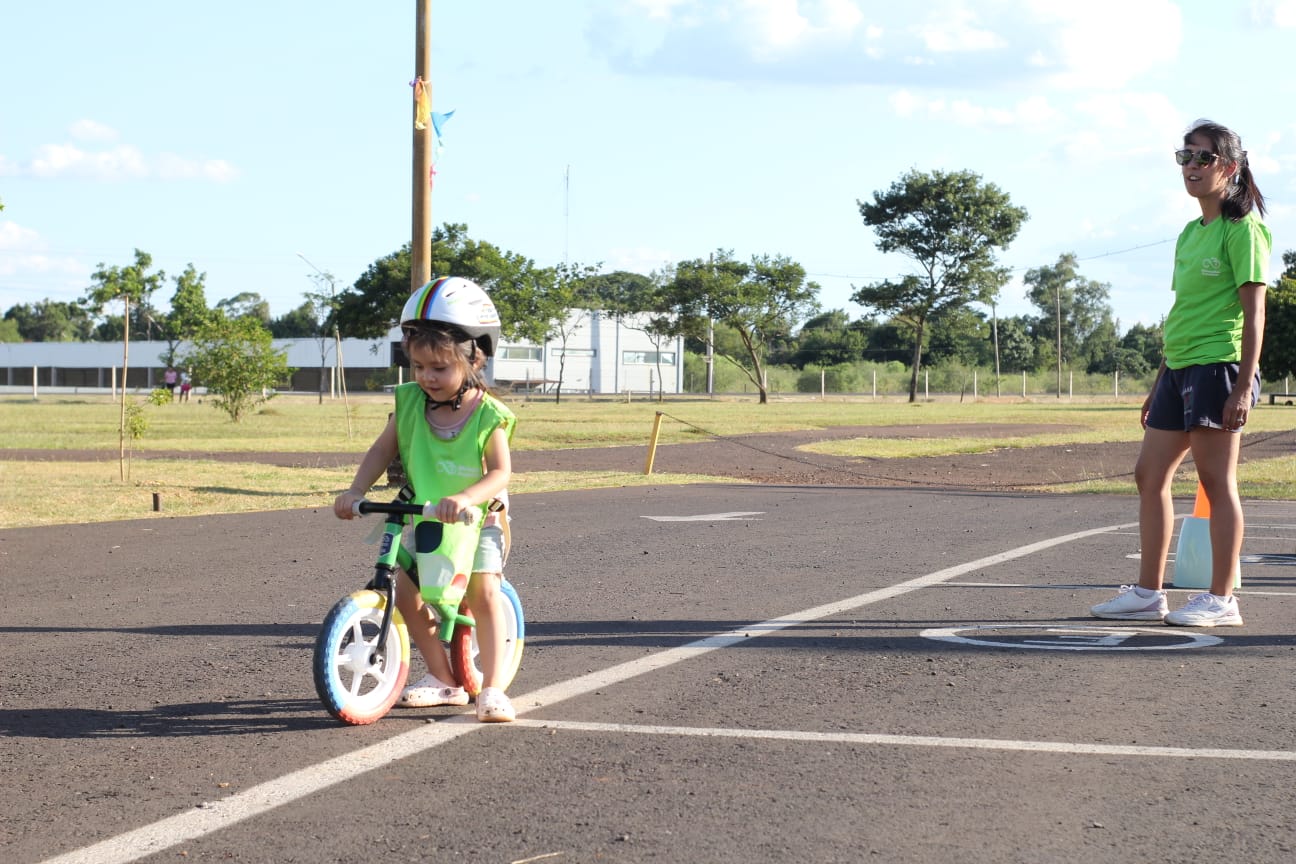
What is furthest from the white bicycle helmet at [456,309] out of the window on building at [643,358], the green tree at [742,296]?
the window on building at [643,358]

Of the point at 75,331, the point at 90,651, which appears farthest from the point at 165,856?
the point at 75,331

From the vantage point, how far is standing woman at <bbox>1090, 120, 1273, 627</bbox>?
22.9 feet

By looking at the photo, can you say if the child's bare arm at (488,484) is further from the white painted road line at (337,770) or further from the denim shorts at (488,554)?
the white painted road line at (337,770)

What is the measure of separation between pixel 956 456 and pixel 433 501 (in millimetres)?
22951

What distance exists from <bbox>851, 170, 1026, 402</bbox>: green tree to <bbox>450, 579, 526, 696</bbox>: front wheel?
6748 cm

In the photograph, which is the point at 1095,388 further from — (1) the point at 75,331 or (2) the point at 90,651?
(1) the point at 75,331

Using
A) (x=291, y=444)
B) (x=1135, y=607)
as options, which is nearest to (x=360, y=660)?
(x=1135, y=607)

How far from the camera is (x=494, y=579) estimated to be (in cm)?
529

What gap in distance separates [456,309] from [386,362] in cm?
10585

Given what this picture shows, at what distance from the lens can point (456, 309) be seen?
16.8 feet

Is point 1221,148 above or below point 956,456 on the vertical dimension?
above

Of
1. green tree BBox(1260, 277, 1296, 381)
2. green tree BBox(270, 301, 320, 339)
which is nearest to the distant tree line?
green tree BBox(1260, 277, 1296, 381)

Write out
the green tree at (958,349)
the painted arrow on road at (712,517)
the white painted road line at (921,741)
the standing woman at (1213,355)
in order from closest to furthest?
1. the white painted road line at (921,741)
2. the standing woman at (1213,355)
3. the painted arrow on road at (712,517)
4. the green tree at (958,349)

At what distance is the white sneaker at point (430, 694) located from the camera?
5.41 metres
